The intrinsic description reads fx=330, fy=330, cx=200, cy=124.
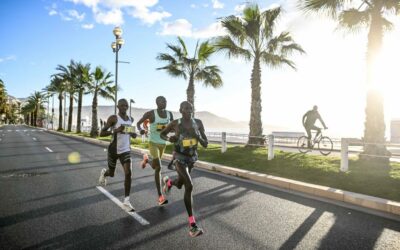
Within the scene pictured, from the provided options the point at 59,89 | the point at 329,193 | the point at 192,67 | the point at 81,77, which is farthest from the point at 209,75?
the point at 59,89

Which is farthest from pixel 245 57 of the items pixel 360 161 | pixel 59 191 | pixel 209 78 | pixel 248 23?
pixel 59 191

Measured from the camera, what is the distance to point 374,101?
11586mm

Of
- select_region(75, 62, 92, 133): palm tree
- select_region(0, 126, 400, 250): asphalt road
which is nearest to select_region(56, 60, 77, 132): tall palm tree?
select_region(75, 62, 92, 133): palm tree

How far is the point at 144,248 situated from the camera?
416cm

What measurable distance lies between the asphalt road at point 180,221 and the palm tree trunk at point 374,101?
5.61 metres

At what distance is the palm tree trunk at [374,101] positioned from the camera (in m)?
11.5

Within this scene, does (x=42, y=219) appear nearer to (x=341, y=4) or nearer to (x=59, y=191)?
(x=59, y=191)

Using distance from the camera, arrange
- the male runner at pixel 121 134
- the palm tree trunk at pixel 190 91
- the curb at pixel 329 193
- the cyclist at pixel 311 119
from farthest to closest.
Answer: the palm tree trunk at pixel 190 91, the cyclist at pixel 311 119, the curb at pixel 329 193, the male runner at pixel 121 134

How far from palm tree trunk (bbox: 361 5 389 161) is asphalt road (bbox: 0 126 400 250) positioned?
5.61m

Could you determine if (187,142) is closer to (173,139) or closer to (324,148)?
(173,139)

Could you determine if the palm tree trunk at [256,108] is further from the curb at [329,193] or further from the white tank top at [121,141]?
the white tank top at [121,141]

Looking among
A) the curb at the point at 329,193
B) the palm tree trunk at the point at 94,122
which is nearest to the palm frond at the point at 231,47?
the curb at the point at 329,193

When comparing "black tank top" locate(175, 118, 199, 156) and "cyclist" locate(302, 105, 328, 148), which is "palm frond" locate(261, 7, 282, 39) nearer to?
"cyclist" locate(302, 105, 328, 148)

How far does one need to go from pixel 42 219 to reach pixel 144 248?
2.30m
